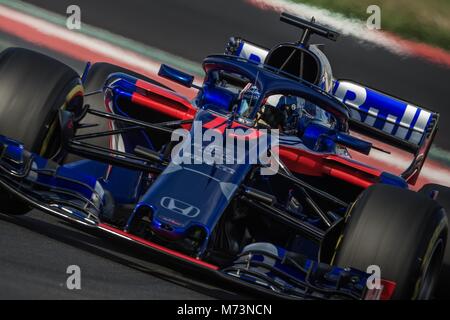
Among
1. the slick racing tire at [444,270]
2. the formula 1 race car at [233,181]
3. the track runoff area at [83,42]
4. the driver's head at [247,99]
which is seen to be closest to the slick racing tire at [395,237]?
the formula 1 race car at [233,181]

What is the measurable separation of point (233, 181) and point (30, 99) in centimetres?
150

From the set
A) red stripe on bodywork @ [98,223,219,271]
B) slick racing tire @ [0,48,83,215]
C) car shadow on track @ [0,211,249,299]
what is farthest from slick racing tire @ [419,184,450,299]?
slick racing tire @ [0,48,83,215]

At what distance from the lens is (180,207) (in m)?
7.15

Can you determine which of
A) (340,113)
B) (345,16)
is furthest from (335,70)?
(340,113)

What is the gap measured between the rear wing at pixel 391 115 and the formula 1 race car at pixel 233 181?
1.16 meters

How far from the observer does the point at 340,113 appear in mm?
9312

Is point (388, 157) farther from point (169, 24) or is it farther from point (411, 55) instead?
point (169, 24)

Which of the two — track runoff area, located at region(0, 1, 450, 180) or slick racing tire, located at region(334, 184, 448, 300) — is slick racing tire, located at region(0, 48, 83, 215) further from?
track runoff area, located at region(0, 1, 450, 180)

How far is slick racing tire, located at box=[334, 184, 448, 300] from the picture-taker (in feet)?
22.5

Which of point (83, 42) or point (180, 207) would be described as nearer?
point (180, 207)

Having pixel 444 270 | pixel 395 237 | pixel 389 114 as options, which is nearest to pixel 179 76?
pixel 444 270

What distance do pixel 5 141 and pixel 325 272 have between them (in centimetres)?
233

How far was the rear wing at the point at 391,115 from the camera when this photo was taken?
35.4 feet

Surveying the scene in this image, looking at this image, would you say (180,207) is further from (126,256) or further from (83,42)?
(83,42)
